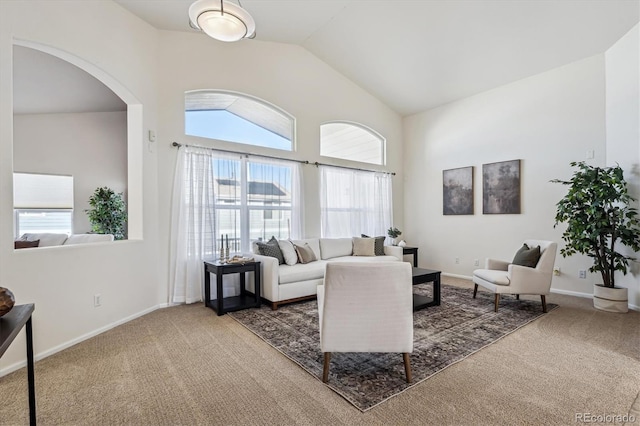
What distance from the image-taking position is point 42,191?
5172mm

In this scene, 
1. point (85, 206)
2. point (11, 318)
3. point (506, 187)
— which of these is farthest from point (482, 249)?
point (85, 206)

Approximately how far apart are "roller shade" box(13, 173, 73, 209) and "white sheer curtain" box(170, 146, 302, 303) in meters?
2.86

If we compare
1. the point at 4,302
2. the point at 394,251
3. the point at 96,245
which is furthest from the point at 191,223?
the point at 394,251

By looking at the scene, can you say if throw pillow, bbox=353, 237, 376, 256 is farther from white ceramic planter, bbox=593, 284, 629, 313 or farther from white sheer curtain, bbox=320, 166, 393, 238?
white ceramic planter, bbox=593, 284, 629, 313

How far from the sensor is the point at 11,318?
145cm

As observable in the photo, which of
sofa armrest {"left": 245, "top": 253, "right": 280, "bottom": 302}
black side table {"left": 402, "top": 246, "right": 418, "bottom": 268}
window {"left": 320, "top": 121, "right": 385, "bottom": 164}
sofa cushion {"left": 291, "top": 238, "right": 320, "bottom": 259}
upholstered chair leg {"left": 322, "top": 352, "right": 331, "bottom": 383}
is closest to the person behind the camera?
upholstered chair leg {"left": 322, "top": 352, "right": 331, "bottom": 383}

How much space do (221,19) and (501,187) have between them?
4.85 metres

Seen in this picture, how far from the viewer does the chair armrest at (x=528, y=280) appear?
366 cm

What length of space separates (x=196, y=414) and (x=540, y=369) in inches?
97.6

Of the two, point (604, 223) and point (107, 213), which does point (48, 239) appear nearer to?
point (107, 213)

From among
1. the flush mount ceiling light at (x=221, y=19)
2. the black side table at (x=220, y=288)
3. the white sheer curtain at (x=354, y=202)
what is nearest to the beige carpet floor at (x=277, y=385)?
the black side table at (x=220, y=288)

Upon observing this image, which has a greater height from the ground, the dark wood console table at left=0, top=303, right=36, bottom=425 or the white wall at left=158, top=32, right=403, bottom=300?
the white wall at left=158, top=32, right=403, bottom=300

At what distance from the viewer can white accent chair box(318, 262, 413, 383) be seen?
2027 mm

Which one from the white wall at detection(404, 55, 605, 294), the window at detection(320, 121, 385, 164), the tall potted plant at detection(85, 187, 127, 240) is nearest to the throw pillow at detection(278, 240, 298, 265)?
the window at detection(320, 121, 385, 164)
